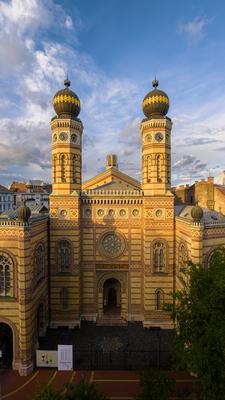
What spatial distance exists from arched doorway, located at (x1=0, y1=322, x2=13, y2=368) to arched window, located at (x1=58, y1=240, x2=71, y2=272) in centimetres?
663

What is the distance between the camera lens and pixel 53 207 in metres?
25.1

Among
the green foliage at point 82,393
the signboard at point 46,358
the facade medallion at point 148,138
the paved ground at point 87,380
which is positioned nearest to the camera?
the green foliage at point 82,393

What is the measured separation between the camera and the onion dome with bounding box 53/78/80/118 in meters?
25.0

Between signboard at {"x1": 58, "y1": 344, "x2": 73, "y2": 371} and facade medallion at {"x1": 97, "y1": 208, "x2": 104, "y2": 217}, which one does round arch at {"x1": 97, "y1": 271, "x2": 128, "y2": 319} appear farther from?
signboard at {"x1": 58, "y1": 344, "x2": 73, "y2": 371}

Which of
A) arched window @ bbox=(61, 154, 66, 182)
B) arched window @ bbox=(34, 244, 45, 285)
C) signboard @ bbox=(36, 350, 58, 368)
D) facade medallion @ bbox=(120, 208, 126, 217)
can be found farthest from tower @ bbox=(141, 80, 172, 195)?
signboard @ bbox=(36, 350, 58, 368)

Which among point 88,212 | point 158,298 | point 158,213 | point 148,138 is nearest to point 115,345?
point 158,298

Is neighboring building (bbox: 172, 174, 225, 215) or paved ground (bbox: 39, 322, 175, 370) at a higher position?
neighboring building (bbox: 172, 174, 225, 215)

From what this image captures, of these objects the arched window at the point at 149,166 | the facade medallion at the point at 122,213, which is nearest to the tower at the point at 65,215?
the facade medallion at the point at 122,213

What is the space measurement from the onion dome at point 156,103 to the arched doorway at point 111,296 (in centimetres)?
1716

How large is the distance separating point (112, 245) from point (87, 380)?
11.2m

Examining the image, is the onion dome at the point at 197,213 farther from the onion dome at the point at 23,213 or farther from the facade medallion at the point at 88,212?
the onion dome at the point at 23,213

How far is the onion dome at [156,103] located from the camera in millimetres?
25141

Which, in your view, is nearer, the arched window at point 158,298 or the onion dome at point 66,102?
the onion dome at point 66,102

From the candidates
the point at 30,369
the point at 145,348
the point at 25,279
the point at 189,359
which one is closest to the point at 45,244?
the point at 25,279
